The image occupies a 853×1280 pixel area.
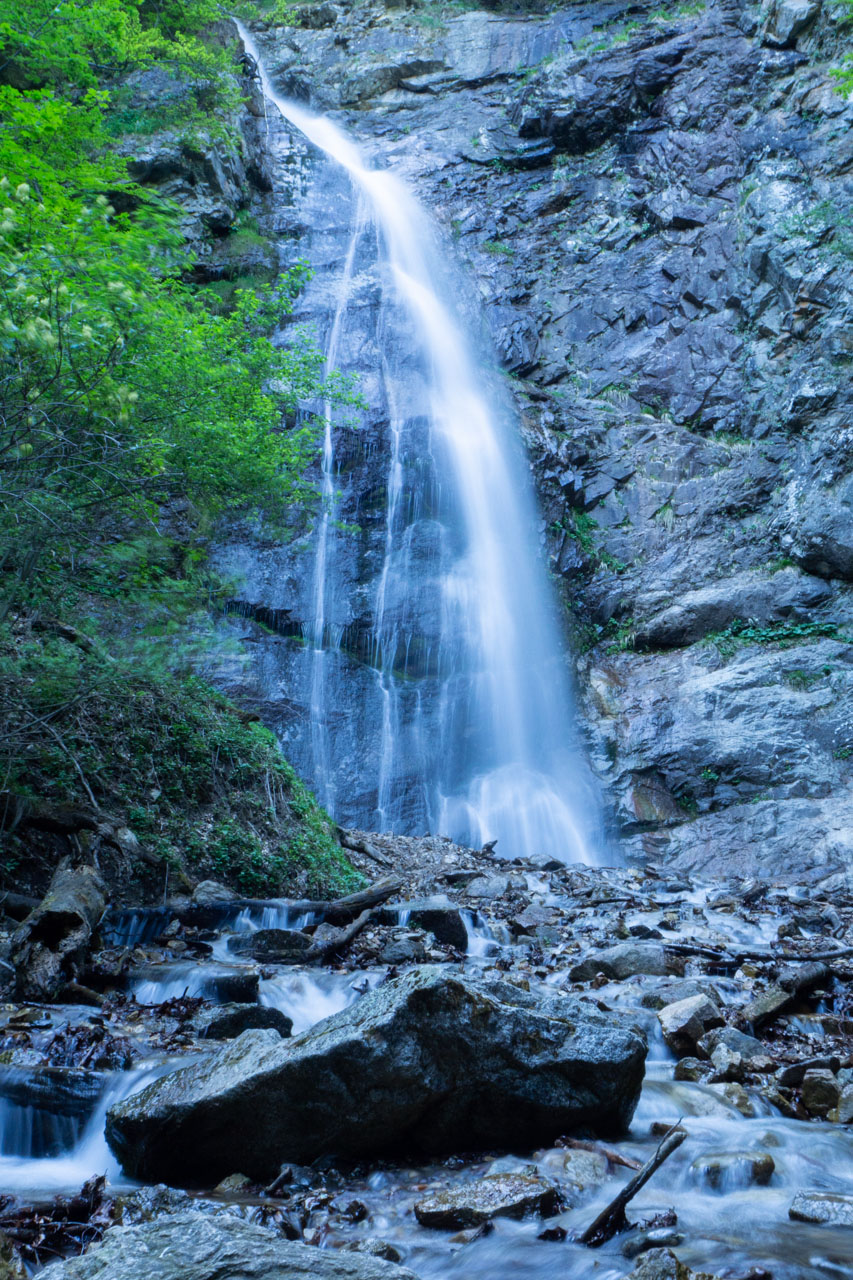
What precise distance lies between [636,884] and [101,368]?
920cm

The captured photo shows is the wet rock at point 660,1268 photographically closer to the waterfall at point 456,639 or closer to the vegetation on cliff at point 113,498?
the vegetation on cliff at point 113,498

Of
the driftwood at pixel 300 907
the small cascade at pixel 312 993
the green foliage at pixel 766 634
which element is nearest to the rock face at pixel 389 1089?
the small cascade at pixel 312 993

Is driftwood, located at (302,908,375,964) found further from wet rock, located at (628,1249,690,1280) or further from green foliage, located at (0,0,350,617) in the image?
wet rock, located at (628,1249,690,1280)

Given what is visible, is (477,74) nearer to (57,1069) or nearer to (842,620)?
(842,620)

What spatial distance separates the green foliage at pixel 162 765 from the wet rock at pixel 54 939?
4.19ft

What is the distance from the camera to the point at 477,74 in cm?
2723

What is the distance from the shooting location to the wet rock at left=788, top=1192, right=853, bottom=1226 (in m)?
2.56

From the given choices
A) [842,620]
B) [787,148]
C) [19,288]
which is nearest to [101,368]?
[19,288]

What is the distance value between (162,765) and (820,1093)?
6169mm

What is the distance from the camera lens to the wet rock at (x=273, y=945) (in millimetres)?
5824

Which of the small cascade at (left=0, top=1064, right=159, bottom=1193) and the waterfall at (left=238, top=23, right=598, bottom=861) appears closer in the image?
the small cascade at (left=0, top=1064, right=159, bottom=1193)

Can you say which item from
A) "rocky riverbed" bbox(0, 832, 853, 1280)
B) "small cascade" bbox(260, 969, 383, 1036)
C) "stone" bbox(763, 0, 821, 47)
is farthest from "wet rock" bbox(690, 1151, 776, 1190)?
"stone" bbox(763, 0, 821, 47)

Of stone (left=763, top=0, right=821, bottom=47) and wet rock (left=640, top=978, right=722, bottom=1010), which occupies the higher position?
stone (left=763, top=0, right=821, bottom=47)

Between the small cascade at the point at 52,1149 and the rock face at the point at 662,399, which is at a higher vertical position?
the rock face at the point at 662,399
